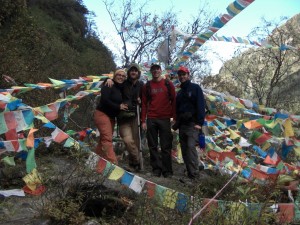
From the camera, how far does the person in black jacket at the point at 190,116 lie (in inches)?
222

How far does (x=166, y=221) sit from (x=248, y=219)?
72 cm

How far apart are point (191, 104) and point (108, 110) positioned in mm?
1341

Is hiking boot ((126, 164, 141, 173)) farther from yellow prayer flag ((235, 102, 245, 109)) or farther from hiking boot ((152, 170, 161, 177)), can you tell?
yellow prayer flag ((235, 102, 245, 109))

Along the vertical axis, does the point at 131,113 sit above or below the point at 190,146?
above

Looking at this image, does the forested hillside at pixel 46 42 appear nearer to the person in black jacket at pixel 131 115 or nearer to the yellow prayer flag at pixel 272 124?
the person in black jacket at pixel 131 115

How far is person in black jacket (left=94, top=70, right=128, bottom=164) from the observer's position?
5.79 meters

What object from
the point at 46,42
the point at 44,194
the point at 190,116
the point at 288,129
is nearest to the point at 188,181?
the point at 190,116

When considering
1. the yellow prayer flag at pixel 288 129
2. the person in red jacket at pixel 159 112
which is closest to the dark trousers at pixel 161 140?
the person in red jacket at pixel 159 112

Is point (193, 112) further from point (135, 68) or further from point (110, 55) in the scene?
point (110, 55)

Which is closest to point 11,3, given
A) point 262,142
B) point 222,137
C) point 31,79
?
point 31,79

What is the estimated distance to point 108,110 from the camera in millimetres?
5945

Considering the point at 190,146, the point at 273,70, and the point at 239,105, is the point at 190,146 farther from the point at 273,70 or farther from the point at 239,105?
the point at 273,70

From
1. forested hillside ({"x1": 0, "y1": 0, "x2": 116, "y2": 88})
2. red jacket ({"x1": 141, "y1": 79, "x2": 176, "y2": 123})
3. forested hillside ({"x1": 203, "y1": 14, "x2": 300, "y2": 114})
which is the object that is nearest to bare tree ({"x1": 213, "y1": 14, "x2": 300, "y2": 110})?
forested hillside ({"x1": 203, "y1": 14, "x2": 300, "y2": 114})

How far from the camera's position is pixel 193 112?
571cm
